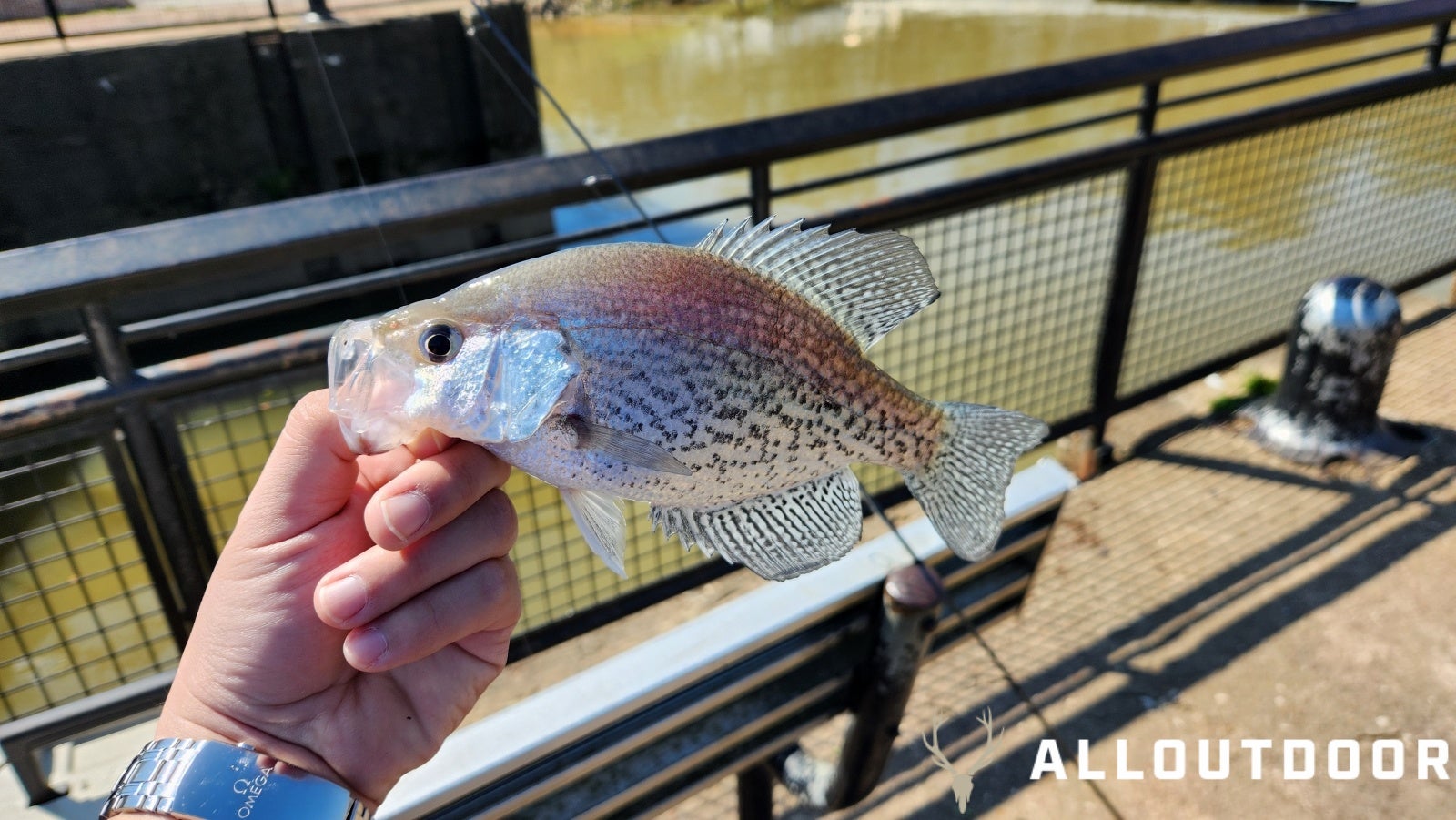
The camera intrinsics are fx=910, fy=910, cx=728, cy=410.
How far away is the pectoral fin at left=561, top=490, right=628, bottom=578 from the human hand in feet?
0.52

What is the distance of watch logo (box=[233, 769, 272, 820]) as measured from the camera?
928 mm

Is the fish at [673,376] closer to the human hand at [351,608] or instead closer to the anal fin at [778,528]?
the anal fin at [778,528]

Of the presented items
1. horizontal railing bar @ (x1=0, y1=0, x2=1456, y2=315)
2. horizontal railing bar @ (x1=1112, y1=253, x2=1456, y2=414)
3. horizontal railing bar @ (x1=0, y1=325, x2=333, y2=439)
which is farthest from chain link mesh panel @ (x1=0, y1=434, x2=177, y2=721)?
horizontal railing bar @ (x1=1112, y1=253, x2=1456, y2=414)

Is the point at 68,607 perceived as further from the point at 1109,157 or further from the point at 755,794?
the point at 1109,157

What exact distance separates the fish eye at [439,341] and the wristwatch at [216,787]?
21.6 inches

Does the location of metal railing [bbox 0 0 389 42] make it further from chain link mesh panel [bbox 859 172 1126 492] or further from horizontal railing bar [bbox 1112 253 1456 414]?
horizontal railing bar [bbox 1112 253 1456 414]

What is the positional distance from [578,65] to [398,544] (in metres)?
14.2

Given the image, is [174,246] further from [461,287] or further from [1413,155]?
[1413,155]

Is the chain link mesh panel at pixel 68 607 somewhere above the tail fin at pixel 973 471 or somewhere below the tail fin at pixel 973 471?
below

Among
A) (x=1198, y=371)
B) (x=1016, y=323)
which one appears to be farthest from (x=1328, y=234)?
(x=1016, y=323)

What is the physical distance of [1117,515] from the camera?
10.2 feet

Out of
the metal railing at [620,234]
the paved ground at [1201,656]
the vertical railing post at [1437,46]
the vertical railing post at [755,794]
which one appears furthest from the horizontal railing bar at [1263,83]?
the vertical railing post at [755,794]

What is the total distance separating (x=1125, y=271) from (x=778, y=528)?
272cm

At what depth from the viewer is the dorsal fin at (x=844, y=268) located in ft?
2.41
